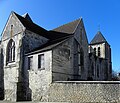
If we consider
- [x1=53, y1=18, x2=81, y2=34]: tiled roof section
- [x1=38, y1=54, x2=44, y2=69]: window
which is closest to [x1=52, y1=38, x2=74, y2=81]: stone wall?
[x1=38, y1=54, x2=44, y2=69]: window

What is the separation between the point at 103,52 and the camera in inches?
1693

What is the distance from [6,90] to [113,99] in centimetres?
1637

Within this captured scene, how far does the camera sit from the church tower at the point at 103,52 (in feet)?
134

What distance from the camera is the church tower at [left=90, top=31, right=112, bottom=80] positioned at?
134 ft

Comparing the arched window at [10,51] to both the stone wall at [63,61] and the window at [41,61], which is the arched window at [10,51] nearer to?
the window at [41,61]

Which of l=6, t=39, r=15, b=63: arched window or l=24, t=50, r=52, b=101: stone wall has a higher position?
l=6, t=39, r=15, b=63: arched window

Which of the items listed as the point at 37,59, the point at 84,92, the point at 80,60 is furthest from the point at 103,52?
the point at 84,92

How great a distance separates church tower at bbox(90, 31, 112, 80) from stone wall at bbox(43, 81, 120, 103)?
1918 centimetres

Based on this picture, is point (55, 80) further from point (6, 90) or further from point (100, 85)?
point (6, 90)

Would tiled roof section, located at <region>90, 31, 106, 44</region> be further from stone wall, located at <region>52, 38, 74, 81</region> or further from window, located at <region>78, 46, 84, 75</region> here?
stone wall, located at <region>52, 38, 74, 81</region>

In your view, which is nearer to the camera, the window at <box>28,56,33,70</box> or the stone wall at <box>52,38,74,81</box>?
the stone wall at <box>52,38,74,81</box>

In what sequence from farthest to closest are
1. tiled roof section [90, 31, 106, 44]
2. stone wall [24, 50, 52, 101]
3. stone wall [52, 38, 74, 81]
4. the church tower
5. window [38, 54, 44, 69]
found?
tiled roof section [90, 31, 106, 44]
the church tower
window [38, 54, 44, 69]
stone wall [52, 38, 74, 81]
stone wall [24, 50, 52, 101]

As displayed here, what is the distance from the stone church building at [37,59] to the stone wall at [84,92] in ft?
4.79

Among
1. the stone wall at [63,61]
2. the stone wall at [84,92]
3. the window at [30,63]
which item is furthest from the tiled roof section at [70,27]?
the stone wall at [84,92]
